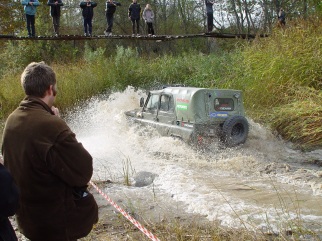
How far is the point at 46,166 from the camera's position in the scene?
2447mm

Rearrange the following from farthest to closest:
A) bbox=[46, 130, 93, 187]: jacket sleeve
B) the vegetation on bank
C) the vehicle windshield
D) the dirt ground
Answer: the vehicle windshield < the vegetation on bank < the dirt ground < bbox=[46, 130, 93, 187]: jacket sleeve

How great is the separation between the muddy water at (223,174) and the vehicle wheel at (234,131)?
0.19 metres

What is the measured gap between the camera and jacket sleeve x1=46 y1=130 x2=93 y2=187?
239 cm

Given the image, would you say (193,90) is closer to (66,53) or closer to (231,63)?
(231,63)

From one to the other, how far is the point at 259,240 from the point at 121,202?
2712 millimetres

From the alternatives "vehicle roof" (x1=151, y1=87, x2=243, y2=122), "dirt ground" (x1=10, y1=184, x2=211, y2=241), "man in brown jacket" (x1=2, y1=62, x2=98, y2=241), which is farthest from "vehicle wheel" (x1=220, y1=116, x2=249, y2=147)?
"man in brown jacket" (x1=2, y1=62, x2=98, y2=241)

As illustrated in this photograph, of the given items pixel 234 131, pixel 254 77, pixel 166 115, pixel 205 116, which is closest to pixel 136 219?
pixel 205 116

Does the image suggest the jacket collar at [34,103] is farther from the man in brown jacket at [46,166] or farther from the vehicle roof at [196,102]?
the vehicle roof at [196,102]

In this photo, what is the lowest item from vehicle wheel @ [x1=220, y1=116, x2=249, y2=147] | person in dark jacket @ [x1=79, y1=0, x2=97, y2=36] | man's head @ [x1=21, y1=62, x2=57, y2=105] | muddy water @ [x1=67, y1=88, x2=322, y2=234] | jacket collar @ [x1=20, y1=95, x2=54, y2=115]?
muddy water @ [x1=67, y1=88, x2=322, y2=234]

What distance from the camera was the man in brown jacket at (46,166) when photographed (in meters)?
2.41

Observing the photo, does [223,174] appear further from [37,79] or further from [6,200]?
[6,200]

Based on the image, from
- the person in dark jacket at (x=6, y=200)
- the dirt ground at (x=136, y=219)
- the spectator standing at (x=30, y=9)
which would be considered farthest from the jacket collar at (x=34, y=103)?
the spectator standing at (x=30, y=9)

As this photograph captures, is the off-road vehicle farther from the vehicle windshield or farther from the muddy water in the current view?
the vehicle windshield

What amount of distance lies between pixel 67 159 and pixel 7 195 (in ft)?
1.35
